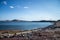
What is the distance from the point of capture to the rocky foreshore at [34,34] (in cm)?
191

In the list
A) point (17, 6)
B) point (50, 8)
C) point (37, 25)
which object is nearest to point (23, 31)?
point (37, 25)

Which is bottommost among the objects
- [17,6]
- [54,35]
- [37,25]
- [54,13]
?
[54,35]

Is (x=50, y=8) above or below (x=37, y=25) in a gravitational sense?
above

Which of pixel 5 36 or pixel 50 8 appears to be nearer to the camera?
pixel 5 36

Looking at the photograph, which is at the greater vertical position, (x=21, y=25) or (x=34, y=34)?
(x=21, y=25)

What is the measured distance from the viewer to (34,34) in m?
1.96

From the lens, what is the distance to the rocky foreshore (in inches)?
75.4

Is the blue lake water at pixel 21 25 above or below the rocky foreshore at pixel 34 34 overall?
above

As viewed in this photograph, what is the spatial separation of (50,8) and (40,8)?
0.59 feet

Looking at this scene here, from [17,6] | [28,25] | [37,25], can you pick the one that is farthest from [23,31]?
[17,6]

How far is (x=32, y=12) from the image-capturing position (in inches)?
78.8

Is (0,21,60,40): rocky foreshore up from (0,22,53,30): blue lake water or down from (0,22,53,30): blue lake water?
down

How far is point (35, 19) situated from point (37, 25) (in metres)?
0.12

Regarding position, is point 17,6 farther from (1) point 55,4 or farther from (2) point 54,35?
(2) point 54,35
